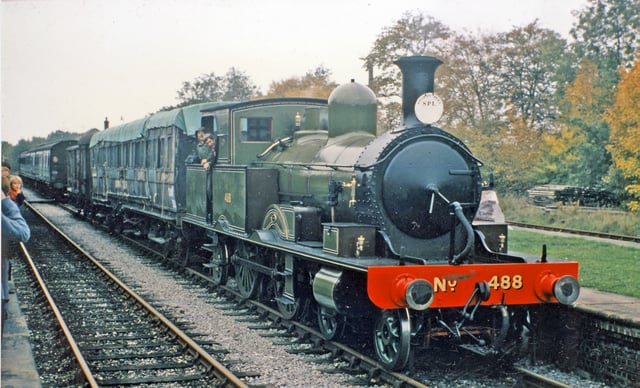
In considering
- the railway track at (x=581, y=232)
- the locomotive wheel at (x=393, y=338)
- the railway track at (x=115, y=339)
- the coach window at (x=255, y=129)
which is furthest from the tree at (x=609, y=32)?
the locomotive wheel at (x=393, y=338)

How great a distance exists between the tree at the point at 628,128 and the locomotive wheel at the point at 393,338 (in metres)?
13.5

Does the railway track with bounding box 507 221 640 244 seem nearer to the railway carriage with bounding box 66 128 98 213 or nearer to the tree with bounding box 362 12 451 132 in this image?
the tree with bounding box 362 12 451 132

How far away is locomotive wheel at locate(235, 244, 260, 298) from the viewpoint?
10.2m

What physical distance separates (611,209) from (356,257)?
54.2ft

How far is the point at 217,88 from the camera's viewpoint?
37250mm

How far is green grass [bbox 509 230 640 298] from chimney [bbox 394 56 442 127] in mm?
4013

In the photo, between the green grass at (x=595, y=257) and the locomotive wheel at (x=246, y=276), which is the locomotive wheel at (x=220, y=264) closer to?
the locomotive wheel at (x=246, y=276)

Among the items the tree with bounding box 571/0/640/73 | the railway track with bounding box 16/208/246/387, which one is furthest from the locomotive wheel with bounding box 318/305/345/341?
the tree with bounding box 571/0/640/73

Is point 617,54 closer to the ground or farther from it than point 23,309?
farther from it

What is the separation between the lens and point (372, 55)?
18734mm

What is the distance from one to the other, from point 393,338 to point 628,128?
14433 mm

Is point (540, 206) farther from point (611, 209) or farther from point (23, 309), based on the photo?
point (23, 309)

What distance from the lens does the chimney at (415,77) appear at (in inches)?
296

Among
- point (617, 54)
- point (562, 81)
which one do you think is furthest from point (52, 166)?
point (617, 54)
